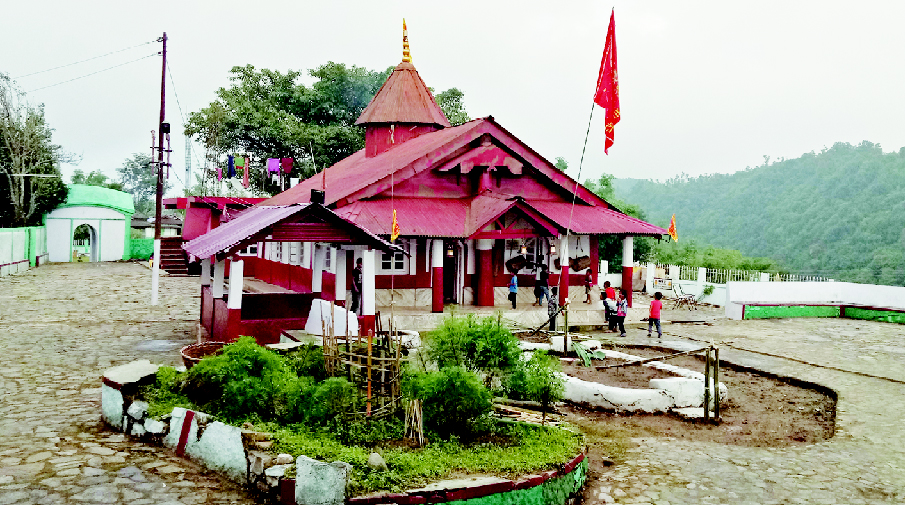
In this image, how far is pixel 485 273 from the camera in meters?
21.6

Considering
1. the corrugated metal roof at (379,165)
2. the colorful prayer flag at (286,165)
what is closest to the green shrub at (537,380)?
the corrugated metal roof at (379,165)

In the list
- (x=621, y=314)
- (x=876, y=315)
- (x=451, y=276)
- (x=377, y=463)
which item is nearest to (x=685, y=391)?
(x=377, y=463)

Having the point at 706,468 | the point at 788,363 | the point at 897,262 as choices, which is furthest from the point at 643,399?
the point at 897,262

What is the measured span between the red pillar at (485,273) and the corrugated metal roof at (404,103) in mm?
8374

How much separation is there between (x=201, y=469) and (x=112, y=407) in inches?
82.1

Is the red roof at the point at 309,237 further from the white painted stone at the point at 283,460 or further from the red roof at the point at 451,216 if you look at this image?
the white painted stone at the point at 283,460

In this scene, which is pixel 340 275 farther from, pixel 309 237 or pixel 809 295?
pixel 809 295

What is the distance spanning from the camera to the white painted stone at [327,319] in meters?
13.5

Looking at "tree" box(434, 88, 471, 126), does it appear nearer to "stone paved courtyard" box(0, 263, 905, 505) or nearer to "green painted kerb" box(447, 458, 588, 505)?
"stone paved courtyard" box(0, 263, 905, 505)

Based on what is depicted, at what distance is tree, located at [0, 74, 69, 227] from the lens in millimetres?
43000

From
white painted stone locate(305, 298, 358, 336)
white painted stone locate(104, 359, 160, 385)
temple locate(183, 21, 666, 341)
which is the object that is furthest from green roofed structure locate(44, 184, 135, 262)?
white painted stone locate(104, 359, 160, 385)

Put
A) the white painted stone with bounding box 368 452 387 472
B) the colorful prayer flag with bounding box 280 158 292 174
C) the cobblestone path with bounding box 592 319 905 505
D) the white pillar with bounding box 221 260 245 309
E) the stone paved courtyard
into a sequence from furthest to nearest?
the colorful prayer flag with bounding box 280 158 292 174 → the white pillar with bounding box 221 260 245 309 → the cobblestone path with bounding box 592 319 905 505 → the stone paved courtyard → the white painted stone with bounding box 368 452 387 472

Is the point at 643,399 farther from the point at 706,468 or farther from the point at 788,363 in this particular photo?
the point at 788,363

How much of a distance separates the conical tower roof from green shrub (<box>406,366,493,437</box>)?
20958mm
